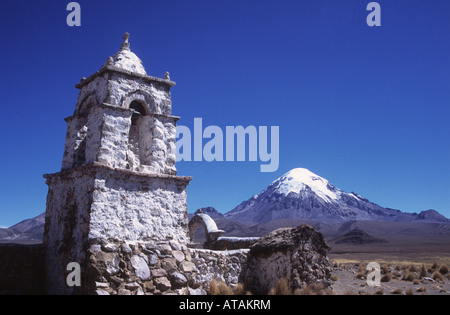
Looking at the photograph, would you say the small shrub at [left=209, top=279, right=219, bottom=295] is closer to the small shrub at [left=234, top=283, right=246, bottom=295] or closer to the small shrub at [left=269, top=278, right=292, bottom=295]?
the small shrub at [left=234, top=283, right=246, bottom=295]

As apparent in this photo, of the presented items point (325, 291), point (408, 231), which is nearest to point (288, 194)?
point (408, 231)

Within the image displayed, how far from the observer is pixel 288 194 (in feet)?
557

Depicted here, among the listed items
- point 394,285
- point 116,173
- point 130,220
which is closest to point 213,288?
point 130,220

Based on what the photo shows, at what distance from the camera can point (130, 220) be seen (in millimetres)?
8539

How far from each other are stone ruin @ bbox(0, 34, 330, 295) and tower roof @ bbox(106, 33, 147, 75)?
3cm

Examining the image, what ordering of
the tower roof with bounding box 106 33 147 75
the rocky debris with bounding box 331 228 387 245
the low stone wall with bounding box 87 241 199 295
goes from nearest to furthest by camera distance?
the low stone wall with bounding box 87 241 199 295, the tower roof with bounding box 106 33 147 75, the rocky debris with bounding box 331 228 387 245

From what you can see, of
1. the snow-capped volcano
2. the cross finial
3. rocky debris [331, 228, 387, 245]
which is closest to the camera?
the cross finial

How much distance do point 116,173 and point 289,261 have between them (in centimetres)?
442

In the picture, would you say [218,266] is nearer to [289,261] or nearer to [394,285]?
[289,261]

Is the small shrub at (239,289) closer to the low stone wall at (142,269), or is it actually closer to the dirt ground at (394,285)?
the low stone wall at (142,269)

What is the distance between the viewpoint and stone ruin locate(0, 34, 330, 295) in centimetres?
802

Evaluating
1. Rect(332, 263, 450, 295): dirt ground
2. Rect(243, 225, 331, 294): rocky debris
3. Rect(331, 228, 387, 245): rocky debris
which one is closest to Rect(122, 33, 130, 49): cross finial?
Rect(243, 225, 331, 294): rocky debris

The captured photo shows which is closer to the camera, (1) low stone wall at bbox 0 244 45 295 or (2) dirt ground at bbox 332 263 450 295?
(1) low stone wall at bbox 0 244 45 295
